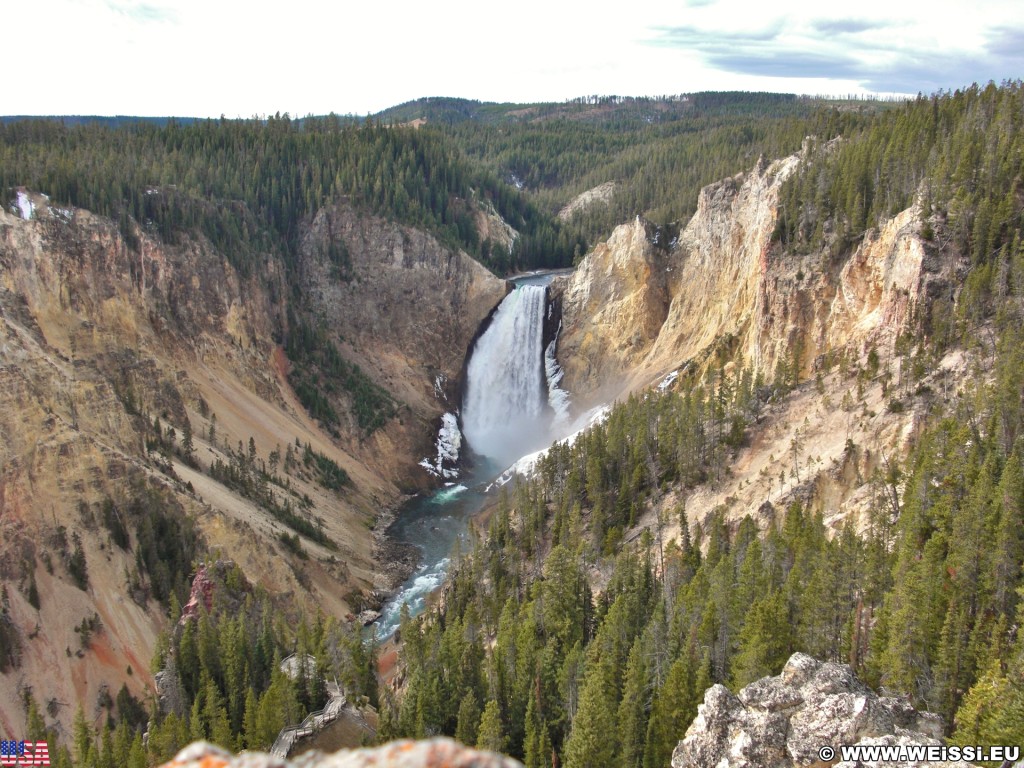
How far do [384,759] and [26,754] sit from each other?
135ft

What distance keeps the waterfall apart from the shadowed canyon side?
283 cm

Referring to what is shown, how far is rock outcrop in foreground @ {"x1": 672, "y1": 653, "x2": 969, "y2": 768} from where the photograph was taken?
18562mm

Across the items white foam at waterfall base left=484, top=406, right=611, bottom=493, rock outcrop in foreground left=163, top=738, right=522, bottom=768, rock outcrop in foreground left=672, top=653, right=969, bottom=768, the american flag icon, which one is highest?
rock outcrop in foreground left=163, top=738, right=522, bottom=768

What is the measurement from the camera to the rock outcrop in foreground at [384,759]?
6566 millimetres

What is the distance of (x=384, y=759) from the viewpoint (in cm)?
675

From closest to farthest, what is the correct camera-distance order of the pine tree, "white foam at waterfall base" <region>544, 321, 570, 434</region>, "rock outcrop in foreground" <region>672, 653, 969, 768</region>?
1. "rock outcrop in foreground" <region>672, 653, 969, 768</region>
2. the pine tree
3. "white foam at waterfall base" <region>544, 321, 570, 434</region>

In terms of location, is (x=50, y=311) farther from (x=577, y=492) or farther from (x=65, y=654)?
(x=577, y=492)

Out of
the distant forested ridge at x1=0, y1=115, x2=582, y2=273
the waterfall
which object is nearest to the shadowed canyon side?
the waterfall

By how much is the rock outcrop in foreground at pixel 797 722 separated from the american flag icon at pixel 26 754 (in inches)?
1260

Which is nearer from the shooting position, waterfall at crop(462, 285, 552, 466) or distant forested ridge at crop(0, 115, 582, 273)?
distant forested ridge at crop(0, 115, 582, 273)

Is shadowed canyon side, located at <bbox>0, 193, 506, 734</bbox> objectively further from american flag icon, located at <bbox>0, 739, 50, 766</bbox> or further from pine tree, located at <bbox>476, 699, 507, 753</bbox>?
pine tree, located at <bbox>476, 699, 507, 753</bbox>

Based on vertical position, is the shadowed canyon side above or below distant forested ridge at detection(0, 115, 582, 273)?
below

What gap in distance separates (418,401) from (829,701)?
77.3m

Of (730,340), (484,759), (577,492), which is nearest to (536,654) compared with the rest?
(577,492)
